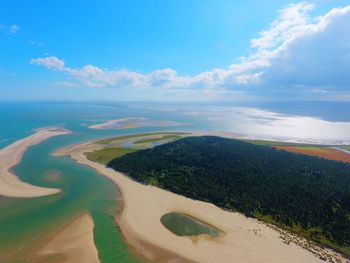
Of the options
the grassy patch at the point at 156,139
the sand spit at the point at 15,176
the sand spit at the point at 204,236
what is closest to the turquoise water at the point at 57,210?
the sand spit at the point at 15,176

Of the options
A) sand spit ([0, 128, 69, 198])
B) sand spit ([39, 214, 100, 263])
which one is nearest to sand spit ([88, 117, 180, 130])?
sand spit ([0, 128, 69, 198])

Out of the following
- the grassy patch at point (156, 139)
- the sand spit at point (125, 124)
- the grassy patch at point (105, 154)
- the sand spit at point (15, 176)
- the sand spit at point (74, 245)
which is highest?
the sand spit at point (125, 124)

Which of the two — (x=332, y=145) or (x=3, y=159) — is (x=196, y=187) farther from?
(x=332, y=145)

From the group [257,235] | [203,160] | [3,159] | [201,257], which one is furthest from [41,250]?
[3,159]

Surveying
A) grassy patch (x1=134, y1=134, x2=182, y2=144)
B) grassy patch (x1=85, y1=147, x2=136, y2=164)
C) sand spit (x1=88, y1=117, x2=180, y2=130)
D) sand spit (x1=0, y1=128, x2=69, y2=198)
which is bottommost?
sand spit (x1=0, y1=128, x2=69, y2=198)

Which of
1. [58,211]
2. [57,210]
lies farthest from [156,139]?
[58,211]

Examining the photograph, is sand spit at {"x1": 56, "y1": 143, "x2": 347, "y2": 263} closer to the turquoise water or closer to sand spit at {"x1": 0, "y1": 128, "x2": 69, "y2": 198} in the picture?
the turquoise water

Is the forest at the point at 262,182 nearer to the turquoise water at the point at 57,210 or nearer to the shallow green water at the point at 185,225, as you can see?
the shallow green water at the point at 185,225
